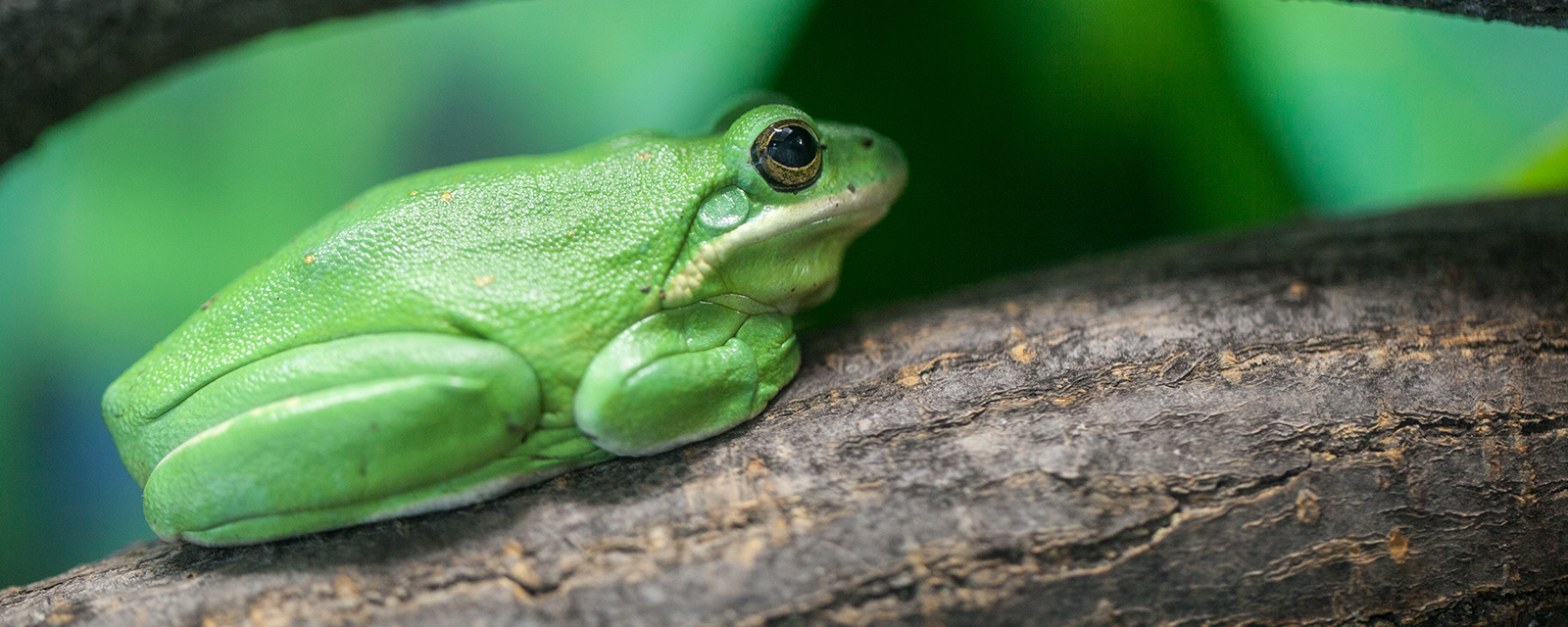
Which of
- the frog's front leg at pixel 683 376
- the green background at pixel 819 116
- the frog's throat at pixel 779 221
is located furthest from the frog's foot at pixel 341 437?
the green background at pixel 819 116

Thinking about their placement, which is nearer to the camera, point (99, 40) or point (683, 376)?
point (683, 376)

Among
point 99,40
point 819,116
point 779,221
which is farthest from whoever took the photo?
point 819,116

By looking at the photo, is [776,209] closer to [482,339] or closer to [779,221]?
[779,221]

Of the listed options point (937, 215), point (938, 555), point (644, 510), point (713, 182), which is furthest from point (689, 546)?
point (937, 215)

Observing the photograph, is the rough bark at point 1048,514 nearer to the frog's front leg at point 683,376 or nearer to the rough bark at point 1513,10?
the frog's front leg at point 683,376

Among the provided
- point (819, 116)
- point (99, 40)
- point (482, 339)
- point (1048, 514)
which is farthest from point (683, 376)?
point (99, 40)
